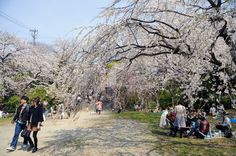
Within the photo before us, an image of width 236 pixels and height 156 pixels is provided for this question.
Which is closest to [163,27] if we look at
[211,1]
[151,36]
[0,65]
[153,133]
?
[151,36]

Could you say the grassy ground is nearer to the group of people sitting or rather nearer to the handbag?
the group of people sitting

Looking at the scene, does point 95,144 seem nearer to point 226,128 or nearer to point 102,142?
point 102,142

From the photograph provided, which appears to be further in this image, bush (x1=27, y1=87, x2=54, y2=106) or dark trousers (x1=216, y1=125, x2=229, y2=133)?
bush (x1=27, y1=87, x2=54, y2=106)

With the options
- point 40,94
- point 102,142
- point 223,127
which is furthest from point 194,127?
point 40,94

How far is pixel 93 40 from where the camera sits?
10.1m

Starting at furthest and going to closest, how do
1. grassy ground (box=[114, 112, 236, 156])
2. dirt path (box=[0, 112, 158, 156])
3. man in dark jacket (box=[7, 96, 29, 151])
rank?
man in dark jacket (box=[7, 96, 29, 151]), grassy ground (box=[114, 112, 236, 156]), dirt path (box=[0, 112, 158, 156])

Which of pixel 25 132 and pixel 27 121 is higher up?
pixel 27 121

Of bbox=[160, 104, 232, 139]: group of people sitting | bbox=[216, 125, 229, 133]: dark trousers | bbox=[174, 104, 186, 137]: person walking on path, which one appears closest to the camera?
bbox=[160, 104, 232, 139]: group of people sitting

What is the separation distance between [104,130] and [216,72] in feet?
18.3

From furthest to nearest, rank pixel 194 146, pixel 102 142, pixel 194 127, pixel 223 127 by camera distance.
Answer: pixel 223 127
pixel 194 127
pixel 102 142
pixel 194 146

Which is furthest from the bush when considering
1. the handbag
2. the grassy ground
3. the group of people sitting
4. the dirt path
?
the handbag

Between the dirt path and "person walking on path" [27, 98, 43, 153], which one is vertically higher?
"person walking on path" [27, 98, 43, 153]

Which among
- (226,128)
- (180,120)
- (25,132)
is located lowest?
(25,132)

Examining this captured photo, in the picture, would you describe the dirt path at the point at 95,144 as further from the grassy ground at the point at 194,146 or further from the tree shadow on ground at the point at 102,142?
the grassy ground at the point at 194,146
